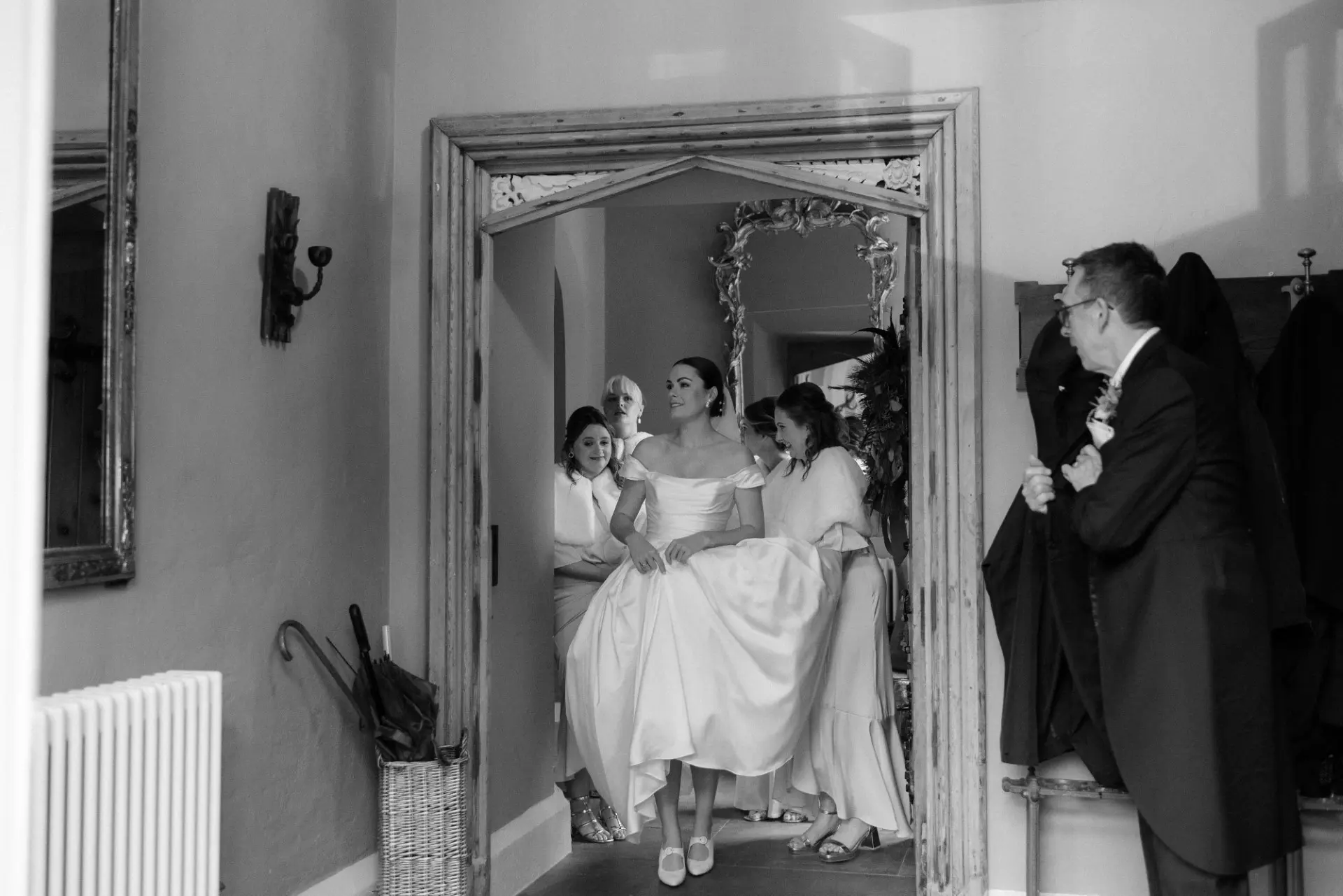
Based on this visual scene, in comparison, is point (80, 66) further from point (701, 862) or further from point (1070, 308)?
point (701, 862)

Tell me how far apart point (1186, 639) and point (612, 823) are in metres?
2.88

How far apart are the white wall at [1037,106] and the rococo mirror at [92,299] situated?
Answer: 1329 millimetres

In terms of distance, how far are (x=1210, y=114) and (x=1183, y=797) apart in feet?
5.95

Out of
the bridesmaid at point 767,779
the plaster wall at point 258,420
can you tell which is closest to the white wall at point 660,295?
the bridesmaid at point 767,779

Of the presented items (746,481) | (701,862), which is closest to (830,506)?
(746,481)

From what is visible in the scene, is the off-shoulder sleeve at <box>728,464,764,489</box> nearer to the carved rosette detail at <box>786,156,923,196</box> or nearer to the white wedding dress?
the white wedding dress

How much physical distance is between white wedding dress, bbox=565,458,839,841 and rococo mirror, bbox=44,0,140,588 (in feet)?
6.89

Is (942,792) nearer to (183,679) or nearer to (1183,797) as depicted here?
(1183,797)

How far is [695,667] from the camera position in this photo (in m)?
4.23

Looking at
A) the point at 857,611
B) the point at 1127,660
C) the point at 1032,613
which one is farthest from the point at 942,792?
the point at 857,611

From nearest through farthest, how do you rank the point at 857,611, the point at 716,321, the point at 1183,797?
the point at 1183,797 → the point at 857,611 → the point at 716,321

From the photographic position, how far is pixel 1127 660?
2.69 metres

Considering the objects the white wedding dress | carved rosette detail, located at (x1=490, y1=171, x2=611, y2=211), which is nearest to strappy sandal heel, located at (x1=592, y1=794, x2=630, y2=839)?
the white wedding dress

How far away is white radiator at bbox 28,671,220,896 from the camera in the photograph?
1945mm
